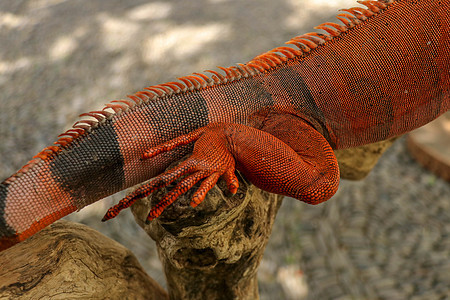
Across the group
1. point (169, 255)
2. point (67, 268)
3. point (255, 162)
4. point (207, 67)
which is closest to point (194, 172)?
point (255, 162)

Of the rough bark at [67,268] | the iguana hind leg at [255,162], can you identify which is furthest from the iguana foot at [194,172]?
the rough bark at [67,268]

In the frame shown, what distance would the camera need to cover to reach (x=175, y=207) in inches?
70.4

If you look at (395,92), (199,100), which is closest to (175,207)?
(199,100)

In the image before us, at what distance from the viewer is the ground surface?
3.63 meters

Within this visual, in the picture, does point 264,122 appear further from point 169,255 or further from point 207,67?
point 207,67

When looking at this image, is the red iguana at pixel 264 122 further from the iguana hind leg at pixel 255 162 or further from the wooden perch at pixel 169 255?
the wooden perch at pixel 169 255

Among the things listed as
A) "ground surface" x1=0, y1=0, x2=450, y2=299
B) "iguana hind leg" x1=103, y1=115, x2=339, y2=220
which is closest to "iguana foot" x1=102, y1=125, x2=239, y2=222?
"iguana hind leg" x1=103, y1=115, x2=339, y2=220

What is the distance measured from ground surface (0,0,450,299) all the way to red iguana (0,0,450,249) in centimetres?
157

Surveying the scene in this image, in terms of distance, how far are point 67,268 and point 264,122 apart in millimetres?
1376

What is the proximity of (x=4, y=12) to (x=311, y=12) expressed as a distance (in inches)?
168

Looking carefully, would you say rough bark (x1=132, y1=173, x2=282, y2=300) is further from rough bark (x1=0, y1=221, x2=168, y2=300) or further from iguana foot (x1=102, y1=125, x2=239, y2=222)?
rough bark (x1=0, y1=221, x2=168, y2=300)

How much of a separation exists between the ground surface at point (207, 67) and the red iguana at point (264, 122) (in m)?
1.57

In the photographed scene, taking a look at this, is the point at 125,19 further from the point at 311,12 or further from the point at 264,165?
the point at 264,165

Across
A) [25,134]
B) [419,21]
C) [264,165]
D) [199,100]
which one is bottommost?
[25,134]
